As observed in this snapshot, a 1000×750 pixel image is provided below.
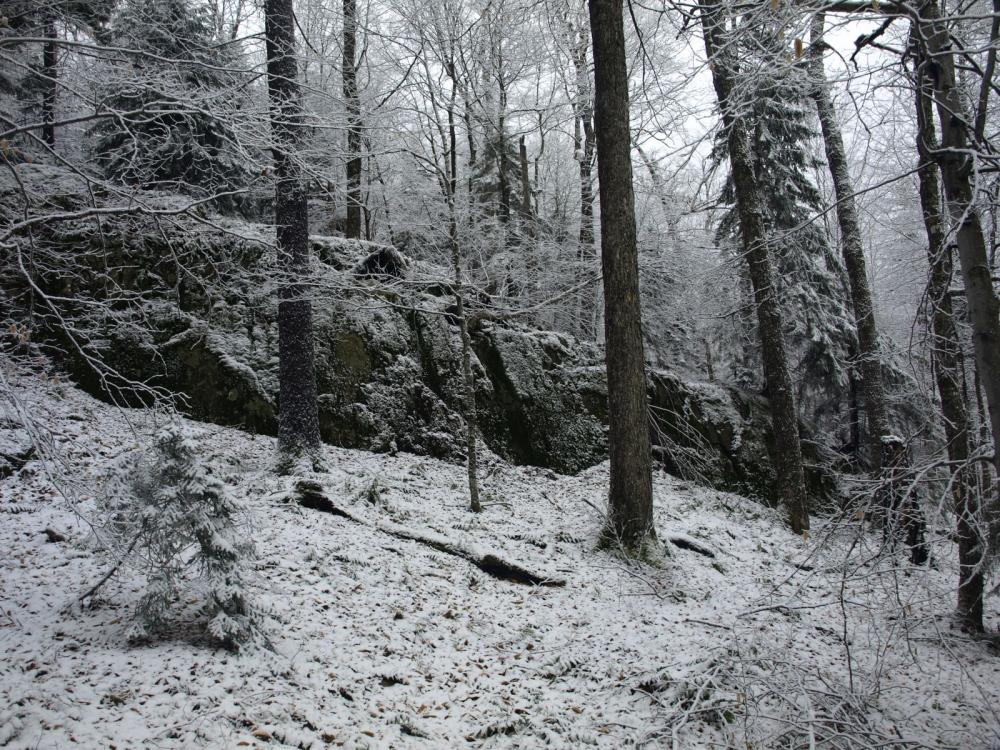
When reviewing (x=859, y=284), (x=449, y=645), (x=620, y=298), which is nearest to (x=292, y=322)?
(x=620, y=298)

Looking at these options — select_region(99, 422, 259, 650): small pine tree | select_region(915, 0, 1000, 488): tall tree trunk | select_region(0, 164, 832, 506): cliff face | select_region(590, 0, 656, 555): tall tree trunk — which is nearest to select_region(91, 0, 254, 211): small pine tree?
select_region(0, 164, 832, 506): cliff face

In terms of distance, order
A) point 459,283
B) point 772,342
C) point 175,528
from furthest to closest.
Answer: point 772,342, point 459,283, point 175,528

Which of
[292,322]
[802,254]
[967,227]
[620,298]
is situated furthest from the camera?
[802,254]

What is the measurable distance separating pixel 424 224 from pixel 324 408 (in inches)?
136

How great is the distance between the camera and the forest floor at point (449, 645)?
3.57 m

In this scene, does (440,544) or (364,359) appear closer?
(440,544)

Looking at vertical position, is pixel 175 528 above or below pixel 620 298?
below

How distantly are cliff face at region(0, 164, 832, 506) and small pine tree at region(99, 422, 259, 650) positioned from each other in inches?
165

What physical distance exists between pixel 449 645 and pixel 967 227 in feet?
15.8

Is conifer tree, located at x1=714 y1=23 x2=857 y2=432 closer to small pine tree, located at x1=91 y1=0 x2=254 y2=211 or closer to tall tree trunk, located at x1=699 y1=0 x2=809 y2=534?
tall tree trunk, located at x1=699 y1=0 x2=809 y2=534

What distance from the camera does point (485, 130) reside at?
1030 cm

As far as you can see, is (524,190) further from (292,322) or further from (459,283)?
(292,322)

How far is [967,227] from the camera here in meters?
3.12

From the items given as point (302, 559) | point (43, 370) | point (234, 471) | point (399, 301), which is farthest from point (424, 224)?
point (43, 370)
